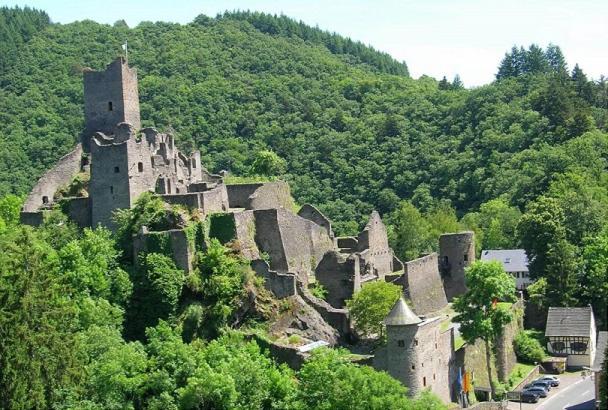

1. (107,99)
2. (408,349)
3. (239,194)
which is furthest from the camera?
(107,99)

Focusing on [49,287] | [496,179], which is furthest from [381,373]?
[496,179]

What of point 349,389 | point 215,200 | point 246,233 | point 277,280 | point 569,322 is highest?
point 215,200

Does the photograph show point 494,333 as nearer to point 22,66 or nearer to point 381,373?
point 381,373

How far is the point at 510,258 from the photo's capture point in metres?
76.8

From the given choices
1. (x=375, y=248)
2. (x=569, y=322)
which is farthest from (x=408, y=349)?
(x=569, y=322)

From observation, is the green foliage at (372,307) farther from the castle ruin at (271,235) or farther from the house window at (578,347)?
the house window at (578,347)

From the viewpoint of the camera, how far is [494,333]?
53969 millimetres

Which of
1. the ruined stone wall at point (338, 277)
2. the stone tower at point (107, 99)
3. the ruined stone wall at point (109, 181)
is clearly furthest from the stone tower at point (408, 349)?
the stone tower at point (107, 99)

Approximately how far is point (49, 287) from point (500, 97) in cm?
7950

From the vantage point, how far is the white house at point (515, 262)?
74500mm

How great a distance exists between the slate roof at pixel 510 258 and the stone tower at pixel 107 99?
29.4 m

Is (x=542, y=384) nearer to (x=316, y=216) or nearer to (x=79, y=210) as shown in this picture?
(x=316, y=216)

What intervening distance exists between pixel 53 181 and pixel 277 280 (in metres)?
15.4

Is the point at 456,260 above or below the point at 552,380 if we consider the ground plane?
above
